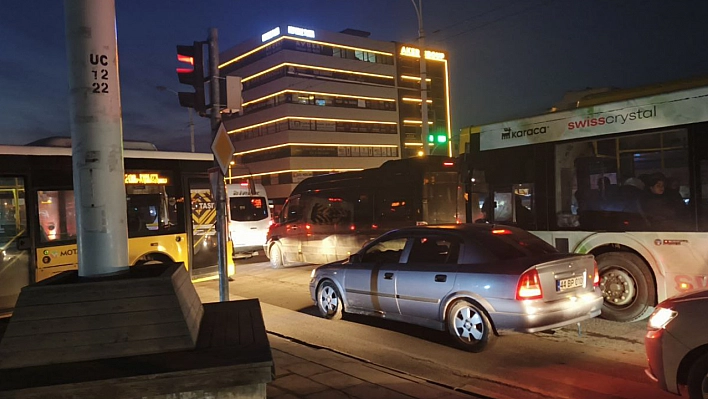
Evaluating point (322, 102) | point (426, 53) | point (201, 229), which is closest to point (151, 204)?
point (201, 229)

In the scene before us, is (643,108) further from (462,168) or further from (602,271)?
(462,168)

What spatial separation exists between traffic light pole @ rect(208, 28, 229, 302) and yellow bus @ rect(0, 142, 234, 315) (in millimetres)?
2182

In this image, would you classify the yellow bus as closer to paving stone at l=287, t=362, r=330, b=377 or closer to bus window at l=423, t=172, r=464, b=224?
paving stone at l=287, t=362, r=330, b=377

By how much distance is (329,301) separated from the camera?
29.2 ft

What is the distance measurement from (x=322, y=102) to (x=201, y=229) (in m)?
57.2

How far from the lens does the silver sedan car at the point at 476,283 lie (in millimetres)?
6402

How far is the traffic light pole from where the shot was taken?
8328mm

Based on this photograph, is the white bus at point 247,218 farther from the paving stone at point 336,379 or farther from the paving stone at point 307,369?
the paving stone at point 336,379

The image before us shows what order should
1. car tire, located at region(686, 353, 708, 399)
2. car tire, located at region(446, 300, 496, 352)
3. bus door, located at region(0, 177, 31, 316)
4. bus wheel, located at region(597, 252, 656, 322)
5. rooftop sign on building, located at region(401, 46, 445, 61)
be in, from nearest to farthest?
car tire, located at region(686, 353, 708, 399) < car tire, located at region(446, 300, 496, 352) < bus wheel, located at region(597, 252, 656, 322) < bus door, located at region(0, 177, 31, 316) < rooftop sign on building, located at region(401, 46, 445, 61)

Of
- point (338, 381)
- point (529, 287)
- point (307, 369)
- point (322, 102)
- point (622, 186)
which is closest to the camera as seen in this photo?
point (338, 381)

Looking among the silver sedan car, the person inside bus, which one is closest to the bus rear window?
the silver sedan car

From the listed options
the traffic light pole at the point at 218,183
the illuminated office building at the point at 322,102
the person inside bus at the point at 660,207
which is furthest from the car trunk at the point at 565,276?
the illuminated office building at the point at 322,102

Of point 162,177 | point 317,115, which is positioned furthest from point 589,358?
point 317,115

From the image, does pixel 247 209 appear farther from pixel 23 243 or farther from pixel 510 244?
pixel 510 244
